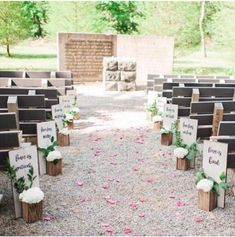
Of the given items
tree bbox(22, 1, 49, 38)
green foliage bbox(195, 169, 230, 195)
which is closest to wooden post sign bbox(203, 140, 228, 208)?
green foliage bbox(195, 169, 230, 195)

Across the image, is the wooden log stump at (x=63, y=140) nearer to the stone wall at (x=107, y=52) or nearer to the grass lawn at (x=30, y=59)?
the stone wall at (x=107, y=52)

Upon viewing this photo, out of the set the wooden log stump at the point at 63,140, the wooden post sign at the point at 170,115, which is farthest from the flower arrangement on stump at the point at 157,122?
the wooden log stump at the point at 63,140

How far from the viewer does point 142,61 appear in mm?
16328

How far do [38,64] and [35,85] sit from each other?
15.6 metres

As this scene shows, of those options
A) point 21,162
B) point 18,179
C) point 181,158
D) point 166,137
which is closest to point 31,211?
point 18,179

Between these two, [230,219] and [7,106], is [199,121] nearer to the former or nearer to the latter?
[230,219]

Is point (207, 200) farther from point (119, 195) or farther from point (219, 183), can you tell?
point (119, 195)

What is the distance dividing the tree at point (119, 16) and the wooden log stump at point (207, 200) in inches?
757

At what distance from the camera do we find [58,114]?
6996 mm

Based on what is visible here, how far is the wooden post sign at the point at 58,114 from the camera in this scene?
22.7 ft

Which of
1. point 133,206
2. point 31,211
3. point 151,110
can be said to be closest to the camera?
point 31,211

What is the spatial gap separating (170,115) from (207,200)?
287 cm

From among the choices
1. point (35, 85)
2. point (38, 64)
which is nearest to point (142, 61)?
point (35, 85)

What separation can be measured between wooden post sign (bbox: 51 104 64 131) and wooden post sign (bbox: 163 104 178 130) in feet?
6.14
